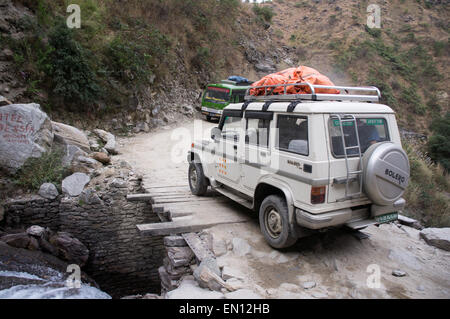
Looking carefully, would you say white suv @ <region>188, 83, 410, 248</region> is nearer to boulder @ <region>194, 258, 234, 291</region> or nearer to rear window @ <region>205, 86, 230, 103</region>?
boulder @ <region>194, 258, 234, 291</region>

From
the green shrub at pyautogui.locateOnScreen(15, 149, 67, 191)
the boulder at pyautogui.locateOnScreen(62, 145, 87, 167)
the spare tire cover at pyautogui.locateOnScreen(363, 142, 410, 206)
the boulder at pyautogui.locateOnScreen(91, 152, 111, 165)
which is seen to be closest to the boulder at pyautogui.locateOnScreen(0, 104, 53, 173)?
the green shrub at pyautogui.locateOnScreen(15, 149, 67, 191)

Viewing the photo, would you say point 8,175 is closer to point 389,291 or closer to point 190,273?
point 190,273

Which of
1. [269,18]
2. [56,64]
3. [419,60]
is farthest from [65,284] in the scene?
[419,60]

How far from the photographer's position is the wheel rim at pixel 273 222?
4.06m

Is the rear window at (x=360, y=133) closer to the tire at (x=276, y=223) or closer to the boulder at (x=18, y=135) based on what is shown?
the tire at (x=276, y=223)

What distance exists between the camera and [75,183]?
7.45 m

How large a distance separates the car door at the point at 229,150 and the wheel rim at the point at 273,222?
889 millimetres

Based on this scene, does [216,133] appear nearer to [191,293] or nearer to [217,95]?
[191,293]

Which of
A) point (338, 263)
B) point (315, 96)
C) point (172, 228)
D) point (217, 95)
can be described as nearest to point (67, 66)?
point (217, 95)

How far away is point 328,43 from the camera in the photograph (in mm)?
29594

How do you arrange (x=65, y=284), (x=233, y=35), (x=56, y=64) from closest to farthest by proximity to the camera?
1. (x=65, y=284)
2. (x=56, y=64)
3. (x=233, y=35)

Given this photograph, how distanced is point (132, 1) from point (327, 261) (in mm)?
16982

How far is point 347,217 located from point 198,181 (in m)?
3.25

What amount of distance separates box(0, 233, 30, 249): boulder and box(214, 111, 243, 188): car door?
4297mm
